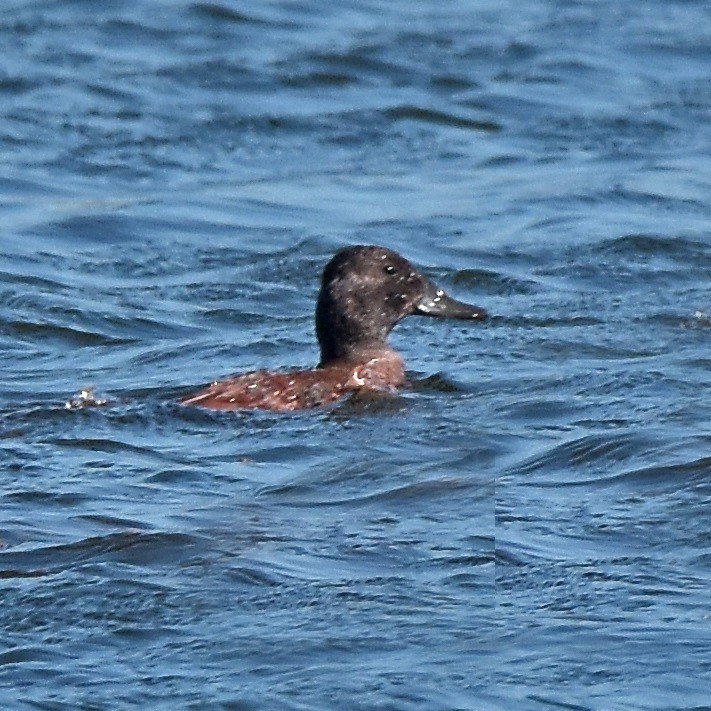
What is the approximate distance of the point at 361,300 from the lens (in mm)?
11391

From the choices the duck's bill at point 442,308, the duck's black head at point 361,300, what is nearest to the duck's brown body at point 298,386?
the duck's black head at point 361,300

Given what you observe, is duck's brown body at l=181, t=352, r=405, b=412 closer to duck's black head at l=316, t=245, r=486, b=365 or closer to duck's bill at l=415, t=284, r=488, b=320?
duck's black head at l=316, t=245, r=486, b=365

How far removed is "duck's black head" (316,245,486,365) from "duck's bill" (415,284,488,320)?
6 centimetres

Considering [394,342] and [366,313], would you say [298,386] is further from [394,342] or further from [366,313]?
[394,342]

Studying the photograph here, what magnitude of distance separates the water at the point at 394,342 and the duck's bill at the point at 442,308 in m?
0.21

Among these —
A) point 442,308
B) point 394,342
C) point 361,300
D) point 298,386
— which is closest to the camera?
point 298,386

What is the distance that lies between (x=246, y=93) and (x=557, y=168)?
2987mm

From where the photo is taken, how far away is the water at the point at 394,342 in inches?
288

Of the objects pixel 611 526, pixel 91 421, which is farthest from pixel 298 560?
pixel 91 421

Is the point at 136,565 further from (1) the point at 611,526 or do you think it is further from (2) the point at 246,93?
(2) the point at 246,93

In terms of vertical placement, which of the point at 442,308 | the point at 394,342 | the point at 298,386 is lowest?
the point at 394,342

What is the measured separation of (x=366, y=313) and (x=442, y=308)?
43 centimetres

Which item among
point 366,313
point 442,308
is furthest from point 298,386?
point 442,308

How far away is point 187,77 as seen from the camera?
18.5 meters
